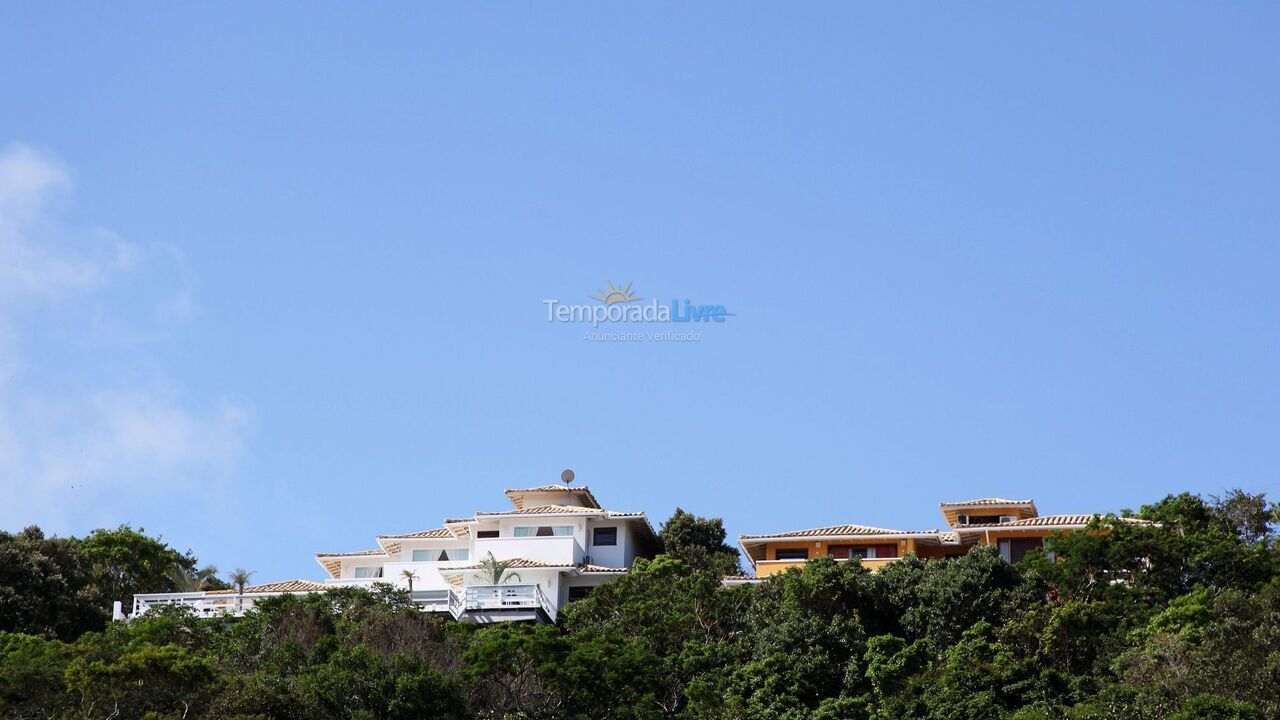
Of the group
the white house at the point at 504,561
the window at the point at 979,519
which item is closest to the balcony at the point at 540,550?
the white house at the point at 504,561

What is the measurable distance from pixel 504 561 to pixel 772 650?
43.2ft

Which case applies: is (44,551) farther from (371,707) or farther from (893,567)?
(893,567)

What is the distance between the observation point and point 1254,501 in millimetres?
56250

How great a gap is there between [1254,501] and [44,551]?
36.9 meters

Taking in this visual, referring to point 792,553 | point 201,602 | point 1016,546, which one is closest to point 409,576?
point 201,602

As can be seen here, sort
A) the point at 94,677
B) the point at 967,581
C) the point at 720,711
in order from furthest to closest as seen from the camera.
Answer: the point at 967,581 → the point at 720,711 → the point at 94,677

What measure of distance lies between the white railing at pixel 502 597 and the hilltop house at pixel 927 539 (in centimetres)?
751

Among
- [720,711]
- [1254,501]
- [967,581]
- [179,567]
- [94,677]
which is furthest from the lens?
[179,567]

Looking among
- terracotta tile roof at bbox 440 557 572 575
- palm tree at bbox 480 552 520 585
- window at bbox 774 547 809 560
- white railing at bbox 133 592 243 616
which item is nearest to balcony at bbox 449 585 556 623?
palm tree at bbox 480 552 520 585

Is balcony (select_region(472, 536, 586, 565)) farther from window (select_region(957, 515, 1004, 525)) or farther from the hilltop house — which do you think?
window (select_region(957, 515, 1004, 525))

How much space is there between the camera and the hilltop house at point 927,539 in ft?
175

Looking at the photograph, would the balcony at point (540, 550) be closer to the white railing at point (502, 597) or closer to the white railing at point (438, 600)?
the white railing at point (438, 600)

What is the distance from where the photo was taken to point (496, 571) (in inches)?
2044

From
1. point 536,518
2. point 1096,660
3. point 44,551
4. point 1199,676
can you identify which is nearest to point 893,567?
point 1096,660
